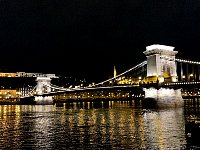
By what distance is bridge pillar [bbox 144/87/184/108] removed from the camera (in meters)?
51.6

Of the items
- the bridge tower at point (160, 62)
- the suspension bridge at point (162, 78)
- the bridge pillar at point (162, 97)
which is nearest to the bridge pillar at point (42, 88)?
the suspension bridge at point (162, 78)

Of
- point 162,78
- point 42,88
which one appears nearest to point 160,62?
point 162,78

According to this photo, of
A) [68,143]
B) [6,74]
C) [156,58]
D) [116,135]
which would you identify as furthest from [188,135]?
[6,74]

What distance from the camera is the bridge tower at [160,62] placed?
56719mm

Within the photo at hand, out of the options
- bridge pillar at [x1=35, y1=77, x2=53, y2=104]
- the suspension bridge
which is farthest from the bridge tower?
bridge pillar at [x1=35, y1=77, x2=53, y2=104]

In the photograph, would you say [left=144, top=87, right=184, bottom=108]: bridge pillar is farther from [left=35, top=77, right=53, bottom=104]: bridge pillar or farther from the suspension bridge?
[left=35, top=77, right=53, bottom=104]: bridge pillar

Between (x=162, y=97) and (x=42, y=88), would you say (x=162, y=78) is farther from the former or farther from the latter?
(x=42, y=88)

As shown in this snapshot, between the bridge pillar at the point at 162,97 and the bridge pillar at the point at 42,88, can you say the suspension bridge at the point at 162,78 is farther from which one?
the bridge pillar at the point at 42,88

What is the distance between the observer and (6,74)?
13825cm

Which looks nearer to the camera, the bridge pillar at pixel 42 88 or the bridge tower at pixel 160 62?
the bridge tower at pixel 160 62

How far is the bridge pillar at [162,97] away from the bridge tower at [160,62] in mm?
3068

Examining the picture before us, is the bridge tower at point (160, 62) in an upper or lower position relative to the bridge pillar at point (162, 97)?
upper

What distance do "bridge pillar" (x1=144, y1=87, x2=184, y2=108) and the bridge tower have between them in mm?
3068

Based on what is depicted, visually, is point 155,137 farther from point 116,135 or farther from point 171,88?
point 171,88
